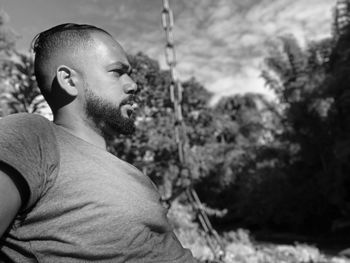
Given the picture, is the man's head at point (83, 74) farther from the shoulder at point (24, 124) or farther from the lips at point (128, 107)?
the shoulder at point (24, 124)

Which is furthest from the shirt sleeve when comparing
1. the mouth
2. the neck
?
the mouth

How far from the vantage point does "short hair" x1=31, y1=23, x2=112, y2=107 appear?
104 cm

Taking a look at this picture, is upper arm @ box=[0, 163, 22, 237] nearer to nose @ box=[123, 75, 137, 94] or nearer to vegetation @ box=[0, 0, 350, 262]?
nose @ box=[123, 75, 137, 94]

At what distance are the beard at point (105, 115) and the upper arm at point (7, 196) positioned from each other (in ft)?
1.28

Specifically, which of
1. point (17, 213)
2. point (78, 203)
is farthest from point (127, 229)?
point (17, 213)

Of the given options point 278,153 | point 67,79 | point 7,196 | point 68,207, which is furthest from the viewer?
point 278,153

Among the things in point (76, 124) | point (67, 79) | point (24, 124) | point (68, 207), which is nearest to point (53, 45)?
point (67, 79)

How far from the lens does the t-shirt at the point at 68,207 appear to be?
75 cm

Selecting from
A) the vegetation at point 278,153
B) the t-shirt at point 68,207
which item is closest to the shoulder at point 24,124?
the t-shirt at point 68,207

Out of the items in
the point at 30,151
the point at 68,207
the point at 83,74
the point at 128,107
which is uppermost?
the point at 83,74

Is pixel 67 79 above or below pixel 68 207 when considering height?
above

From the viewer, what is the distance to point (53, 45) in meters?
1.05

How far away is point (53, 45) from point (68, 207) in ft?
1.68

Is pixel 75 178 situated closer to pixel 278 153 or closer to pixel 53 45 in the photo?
pixel 53 45
